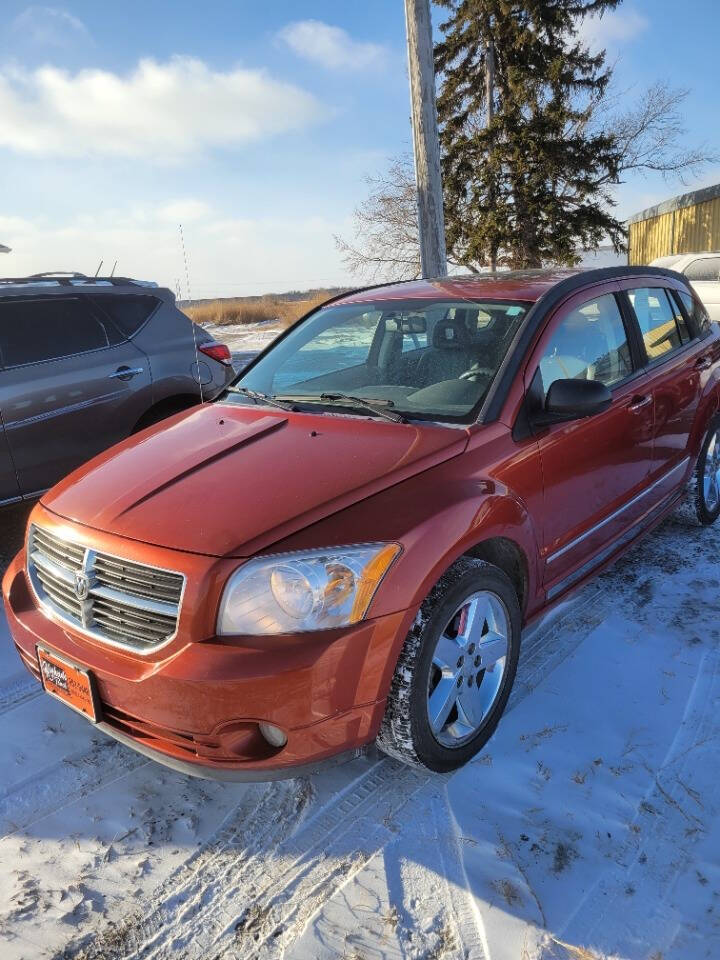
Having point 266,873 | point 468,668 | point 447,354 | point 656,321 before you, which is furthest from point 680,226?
point 266,873

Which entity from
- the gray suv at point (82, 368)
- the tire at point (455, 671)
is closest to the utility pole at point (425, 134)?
the gray suv at point (82, 368)

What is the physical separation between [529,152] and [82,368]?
20875 millimetres

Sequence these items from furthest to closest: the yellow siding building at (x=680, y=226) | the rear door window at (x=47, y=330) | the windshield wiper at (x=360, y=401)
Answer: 1. the yellow siding building at (x=680, y=226)
2. the rear door window at (x=47, y=330)
3. the windshield wiper at (x=360, y=401)

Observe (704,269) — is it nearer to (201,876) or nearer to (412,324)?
(412,324)

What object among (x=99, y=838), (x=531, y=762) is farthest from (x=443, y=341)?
(x=99, y=838)

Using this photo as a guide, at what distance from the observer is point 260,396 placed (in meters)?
3.26

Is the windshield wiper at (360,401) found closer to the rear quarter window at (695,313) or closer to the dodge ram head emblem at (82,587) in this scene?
the dodge ram head emblem at (82,587)

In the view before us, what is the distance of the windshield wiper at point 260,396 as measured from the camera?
3.07 meters

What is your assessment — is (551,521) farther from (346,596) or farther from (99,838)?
(99,838)

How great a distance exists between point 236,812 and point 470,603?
3.51ft

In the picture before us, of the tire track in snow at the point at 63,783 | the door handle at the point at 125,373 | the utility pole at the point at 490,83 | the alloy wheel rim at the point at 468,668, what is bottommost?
the tire track in snow at the point at 63,783

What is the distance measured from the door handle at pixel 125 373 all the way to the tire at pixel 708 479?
3.85 meters

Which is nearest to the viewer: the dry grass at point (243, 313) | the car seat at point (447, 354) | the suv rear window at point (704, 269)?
the car seat at point (447, 354)

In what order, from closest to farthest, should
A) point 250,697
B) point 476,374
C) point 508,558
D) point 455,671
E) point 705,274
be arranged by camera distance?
point 250,697, point 455,671, point 508,558, point 476,374, point 705,274
